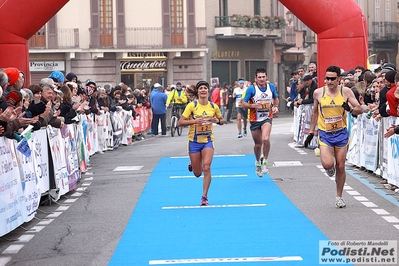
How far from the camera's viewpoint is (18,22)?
20.7 meters

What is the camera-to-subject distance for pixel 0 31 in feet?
67.6

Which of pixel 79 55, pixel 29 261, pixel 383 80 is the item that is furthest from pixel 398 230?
pixel 79 55

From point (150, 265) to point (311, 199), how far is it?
5.36m

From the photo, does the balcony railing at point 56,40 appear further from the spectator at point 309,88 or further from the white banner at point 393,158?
the white banner at point 393,158

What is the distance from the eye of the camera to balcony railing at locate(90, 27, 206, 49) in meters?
53.2

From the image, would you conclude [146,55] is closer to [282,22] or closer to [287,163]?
[282,22]

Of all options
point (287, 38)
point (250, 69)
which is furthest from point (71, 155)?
point (287, 38)

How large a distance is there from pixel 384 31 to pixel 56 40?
25.4m

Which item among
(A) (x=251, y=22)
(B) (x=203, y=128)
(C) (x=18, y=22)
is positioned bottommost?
(B) (x=203, y=128)

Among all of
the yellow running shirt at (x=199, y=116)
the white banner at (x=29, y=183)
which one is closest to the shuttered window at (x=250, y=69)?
the yellow running shirt at (x=199, y=116)

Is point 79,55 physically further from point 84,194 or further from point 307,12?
point 84,194

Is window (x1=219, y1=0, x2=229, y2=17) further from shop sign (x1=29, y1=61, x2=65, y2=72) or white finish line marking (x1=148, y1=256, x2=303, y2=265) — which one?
white finish line marking (x1=148, y1=256, x2=303, y2=265)

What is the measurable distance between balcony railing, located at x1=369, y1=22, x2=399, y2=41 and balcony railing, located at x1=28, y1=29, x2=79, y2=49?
23.0 metres

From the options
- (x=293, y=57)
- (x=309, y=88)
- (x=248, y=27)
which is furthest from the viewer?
(x=293, y=57)
